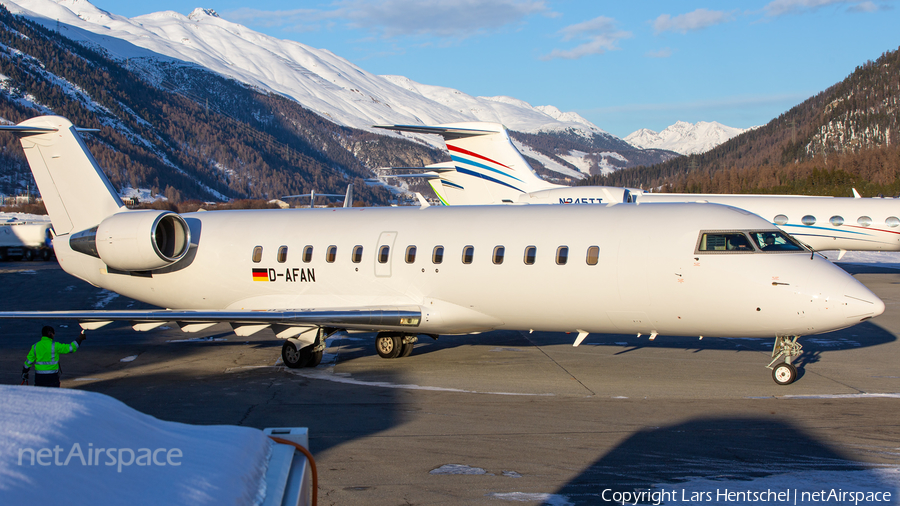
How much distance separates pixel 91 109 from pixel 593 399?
20041 centimetres

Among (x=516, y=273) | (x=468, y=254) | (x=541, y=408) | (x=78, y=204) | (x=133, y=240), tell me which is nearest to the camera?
(x=541, y=408)

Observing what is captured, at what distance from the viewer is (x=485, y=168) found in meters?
26.7

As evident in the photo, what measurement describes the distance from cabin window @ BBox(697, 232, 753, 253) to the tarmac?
2351 mm

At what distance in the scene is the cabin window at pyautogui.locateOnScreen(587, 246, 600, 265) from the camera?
1188 centimetres

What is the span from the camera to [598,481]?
7.11 meters

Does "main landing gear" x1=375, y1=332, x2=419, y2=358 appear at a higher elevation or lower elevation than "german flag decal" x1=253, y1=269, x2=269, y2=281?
lower

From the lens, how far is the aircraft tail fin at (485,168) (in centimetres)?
2639

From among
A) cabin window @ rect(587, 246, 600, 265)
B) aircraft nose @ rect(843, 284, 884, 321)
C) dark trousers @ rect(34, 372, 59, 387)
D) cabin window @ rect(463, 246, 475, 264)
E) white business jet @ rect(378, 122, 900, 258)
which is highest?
white business jet @ rect(378, 122, 900, 258)

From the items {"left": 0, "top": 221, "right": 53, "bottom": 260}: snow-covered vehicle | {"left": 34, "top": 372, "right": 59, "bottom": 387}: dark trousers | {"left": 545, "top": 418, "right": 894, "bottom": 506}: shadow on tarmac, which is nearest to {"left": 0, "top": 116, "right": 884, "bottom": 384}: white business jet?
{"left": 34, "top": 372, "right": 59, "bottom": 387}: dark trousers

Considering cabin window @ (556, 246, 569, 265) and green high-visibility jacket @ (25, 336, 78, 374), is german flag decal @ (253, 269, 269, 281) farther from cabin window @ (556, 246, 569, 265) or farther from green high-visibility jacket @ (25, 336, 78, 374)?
cabin window @ (556, 246, 569, 265)

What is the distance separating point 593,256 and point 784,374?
374cm

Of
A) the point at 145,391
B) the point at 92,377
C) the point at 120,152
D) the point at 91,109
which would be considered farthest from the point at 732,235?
the point at 91,109

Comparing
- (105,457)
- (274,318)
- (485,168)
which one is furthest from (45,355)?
(485,168)

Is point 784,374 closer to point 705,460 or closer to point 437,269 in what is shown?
point 705,460
